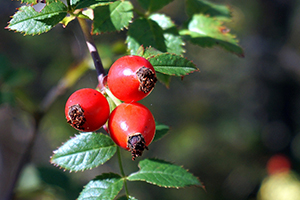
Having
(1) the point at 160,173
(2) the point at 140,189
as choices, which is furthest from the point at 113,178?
(2) the point at 140,189

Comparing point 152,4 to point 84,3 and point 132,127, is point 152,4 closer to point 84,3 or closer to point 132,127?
point 84,3

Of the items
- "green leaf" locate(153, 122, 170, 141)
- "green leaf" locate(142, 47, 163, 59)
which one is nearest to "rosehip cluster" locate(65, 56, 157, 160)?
"green leaf" locate(142, 47, 163, 59)

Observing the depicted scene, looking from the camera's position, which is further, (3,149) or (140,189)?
(140,189)

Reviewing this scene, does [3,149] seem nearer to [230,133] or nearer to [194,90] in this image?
[194,90]

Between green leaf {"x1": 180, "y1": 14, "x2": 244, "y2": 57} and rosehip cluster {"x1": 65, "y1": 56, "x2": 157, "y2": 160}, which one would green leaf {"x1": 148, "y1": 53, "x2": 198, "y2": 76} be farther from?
green leaf {"x1": 180, "y1": 14, "x2": 244, "y2": 57}

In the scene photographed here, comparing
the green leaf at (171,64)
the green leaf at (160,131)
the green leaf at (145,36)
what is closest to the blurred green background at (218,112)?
the green leaf at (145,36)

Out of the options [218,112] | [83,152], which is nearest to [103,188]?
[83,152]

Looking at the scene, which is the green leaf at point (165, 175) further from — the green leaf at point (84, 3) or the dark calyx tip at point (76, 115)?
the green leaf at point (84, 3)
